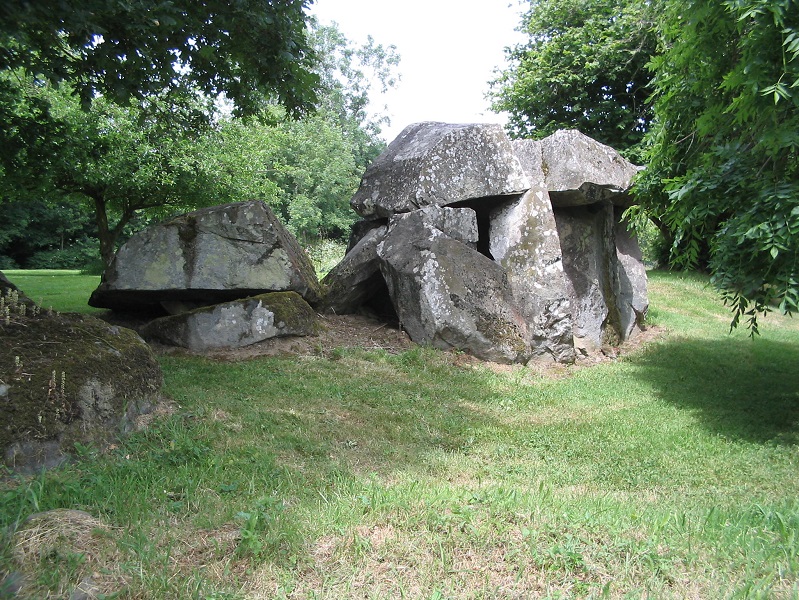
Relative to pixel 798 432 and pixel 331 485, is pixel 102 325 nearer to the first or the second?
pixel 331 485

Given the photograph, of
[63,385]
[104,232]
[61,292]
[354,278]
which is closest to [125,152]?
[104,232]

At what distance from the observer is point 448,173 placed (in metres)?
9.94

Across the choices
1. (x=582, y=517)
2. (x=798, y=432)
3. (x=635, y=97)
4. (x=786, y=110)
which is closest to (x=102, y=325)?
(x=582, y=517)

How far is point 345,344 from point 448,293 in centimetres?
170

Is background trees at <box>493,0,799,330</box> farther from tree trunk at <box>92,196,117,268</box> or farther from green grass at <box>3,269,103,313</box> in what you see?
tree trunk at <box>92,196,117,268</box>

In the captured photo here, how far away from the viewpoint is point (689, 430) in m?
6.77

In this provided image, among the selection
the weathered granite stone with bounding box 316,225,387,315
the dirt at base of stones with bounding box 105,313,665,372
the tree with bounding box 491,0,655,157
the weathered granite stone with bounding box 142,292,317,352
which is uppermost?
the tree with bounding box 491,0,655,157

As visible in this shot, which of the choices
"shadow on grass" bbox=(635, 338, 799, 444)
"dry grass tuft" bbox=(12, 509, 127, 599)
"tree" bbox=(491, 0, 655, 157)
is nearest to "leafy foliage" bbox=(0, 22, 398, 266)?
"dry grass tuft" bbox=(12, 509, 127, 599)

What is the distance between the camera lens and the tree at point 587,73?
17.8 m

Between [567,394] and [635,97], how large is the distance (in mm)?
14692

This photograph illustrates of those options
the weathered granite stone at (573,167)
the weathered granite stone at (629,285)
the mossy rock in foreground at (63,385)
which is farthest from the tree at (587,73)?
the mossy rock in foreground at (63,385)

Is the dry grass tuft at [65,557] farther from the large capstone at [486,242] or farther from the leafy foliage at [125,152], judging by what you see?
the large capstone at [486,242]

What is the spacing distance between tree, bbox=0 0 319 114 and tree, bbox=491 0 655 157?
13.0 metres

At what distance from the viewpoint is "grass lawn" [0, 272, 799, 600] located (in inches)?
127
